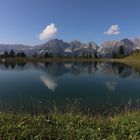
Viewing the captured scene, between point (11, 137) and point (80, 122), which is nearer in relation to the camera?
point (11, 137)

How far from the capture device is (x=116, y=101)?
910 inches

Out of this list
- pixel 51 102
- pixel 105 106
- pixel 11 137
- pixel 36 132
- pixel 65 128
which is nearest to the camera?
pixel 11 137

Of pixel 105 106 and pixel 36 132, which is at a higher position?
pixel 36 132

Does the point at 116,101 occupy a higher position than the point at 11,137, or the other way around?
the point at 11,137

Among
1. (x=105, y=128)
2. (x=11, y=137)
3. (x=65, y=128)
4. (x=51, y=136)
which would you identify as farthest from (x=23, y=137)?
(x=105, y=128)

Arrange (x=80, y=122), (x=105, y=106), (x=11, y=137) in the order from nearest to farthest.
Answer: (x=11, y=137)
(x=80, y=122)
(x=105, y=106)

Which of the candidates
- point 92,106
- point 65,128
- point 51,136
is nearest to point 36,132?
point 51,136

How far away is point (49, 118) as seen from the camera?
11258 mm

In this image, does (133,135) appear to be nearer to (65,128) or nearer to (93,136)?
(93,136)

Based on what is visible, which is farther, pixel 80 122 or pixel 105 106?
pixel 105 106

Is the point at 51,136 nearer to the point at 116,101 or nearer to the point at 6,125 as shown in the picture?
the point at 6,125

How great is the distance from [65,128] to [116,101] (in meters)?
13.8

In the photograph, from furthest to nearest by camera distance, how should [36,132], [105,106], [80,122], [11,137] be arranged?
[105,106], [80,122], [36,132], [11,137]

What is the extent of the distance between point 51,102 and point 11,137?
13.2 meters
